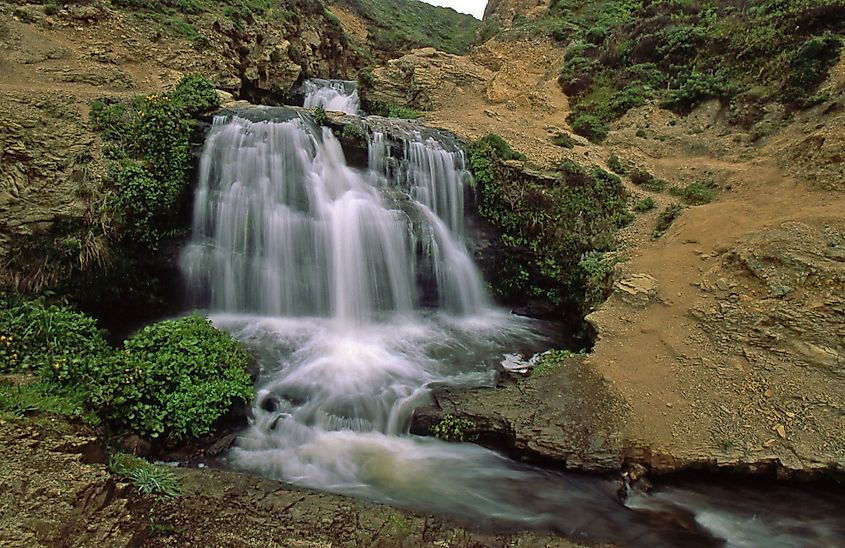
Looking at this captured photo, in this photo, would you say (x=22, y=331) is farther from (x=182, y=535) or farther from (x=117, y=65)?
(x=117, y=65)

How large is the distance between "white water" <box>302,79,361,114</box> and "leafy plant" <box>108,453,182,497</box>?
15.2 meters

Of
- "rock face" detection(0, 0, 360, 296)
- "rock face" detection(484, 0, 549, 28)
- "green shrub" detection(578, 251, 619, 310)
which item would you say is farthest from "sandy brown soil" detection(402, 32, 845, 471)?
"rock face" detection(484, 0, 549, 28)

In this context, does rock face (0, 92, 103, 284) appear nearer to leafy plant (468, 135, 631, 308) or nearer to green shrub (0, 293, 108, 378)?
green shrub (0, 293, 108, 378)

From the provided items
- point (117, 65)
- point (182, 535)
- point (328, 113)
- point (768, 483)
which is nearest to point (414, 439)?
point (182, 535)

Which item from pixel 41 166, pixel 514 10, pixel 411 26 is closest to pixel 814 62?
pixel 41 166

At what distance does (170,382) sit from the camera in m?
5.92

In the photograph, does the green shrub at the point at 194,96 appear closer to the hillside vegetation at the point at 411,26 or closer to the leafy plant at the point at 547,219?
A: the leafy plant at the point at 547,219

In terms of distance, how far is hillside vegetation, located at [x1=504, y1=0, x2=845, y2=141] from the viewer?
11734mm

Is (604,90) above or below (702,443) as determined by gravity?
above

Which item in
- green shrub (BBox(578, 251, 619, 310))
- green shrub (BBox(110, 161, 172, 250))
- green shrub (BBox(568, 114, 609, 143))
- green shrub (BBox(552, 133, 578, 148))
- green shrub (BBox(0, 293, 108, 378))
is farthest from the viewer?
green shrub (BBox(568, 114, 609, 143))

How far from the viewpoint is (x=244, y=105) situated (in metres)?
12.0

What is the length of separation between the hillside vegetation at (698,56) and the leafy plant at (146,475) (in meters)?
14.2

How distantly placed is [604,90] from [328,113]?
34.7 ft

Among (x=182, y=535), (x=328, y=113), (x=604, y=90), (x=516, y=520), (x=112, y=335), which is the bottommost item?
(x=516, y=520)
